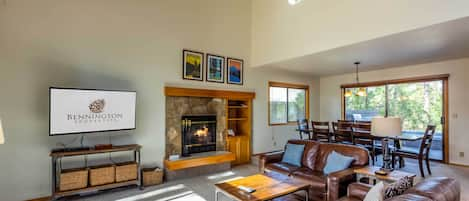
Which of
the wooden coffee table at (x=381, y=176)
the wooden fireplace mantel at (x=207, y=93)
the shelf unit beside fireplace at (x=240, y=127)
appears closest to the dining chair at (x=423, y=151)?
the wooden coffee table at (x=381, y=176)

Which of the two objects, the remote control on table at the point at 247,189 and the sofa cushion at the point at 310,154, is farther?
the sofa cushion at the point at 310,154

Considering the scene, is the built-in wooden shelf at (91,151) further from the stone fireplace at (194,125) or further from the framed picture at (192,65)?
the framed picture at (192,65)

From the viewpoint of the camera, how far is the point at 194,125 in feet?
16.8

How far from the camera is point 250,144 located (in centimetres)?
614

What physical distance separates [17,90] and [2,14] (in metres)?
1.12

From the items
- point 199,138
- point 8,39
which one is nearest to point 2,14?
point 8,39

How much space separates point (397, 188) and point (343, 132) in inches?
143

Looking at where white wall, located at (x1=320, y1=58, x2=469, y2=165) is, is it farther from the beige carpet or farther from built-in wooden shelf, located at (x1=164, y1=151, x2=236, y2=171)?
built-in wooden shelf, located at (x1=164, y1=151, x2=236, y2=171)

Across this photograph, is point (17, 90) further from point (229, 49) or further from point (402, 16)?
point (402, 16)

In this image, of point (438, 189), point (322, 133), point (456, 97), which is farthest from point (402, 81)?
point (438, 189)

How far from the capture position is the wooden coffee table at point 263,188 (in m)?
2.61

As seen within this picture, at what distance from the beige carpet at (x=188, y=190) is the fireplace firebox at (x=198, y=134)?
2.14 feet

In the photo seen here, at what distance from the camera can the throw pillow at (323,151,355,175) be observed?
3.34 meters

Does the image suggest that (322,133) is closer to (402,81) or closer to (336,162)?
(336,162)
